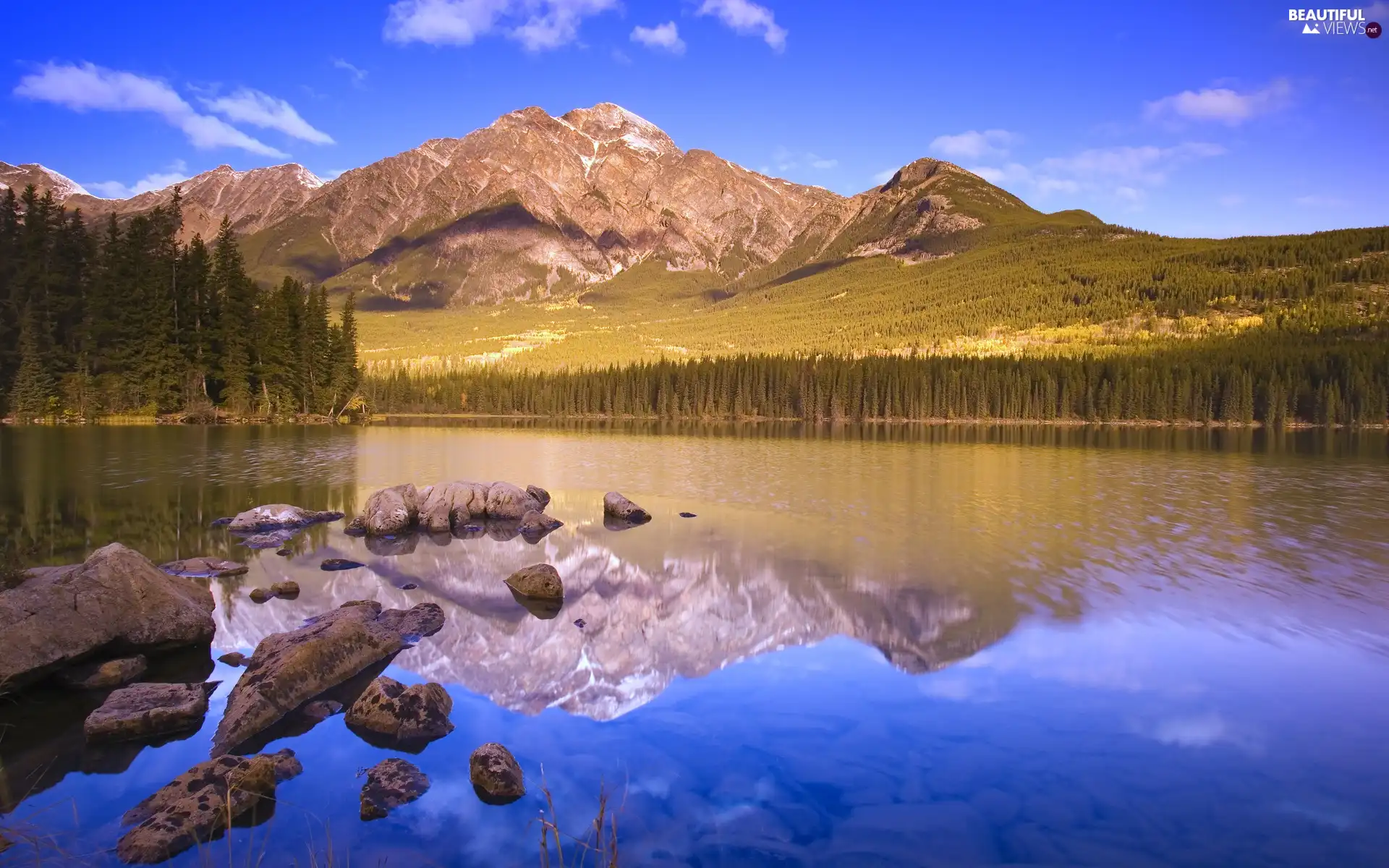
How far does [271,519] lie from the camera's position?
22.7 m

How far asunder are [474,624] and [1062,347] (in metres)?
181

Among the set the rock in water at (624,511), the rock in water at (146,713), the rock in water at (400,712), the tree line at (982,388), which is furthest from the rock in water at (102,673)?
the tree line at (982,388)

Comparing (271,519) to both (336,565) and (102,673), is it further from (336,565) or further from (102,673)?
(102,673)

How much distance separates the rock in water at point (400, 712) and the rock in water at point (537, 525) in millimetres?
12626

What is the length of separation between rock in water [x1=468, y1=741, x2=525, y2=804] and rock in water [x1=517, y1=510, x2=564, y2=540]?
14279mm

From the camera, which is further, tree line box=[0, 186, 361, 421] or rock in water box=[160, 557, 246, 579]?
tree line box=[0, 186, 361, 421]

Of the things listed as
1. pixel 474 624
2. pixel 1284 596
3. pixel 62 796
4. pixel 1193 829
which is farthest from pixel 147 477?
pixel 1284 596

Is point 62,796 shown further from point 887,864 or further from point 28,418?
point 28,418

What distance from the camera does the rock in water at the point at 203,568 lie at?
16.4 meters

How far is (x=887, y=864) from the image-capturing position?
→ 6621 millimetres

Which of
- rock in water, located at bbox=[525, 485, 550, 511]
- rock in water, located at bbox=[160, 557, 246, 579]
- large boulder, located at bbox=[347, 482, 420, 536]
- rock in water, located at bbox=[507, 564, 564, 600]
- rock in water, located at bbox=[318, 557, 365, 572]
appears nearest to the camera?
rock in water, located at bbox=[507, 564, 564, 600]

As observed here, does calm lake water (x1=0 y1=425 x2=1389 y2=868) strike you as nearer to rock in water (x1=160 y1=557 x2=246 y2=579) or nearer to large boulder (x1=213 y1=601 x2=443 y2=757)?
large boulder (x1=213 y1=601 x2=443 y2=757)

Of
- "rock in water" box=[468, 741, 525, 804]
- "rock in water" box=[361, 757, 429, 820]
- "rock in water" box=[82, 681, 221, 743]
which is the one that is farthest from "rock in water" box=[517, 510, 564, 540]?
"rock in water" box=[468, 741, 525, 804]

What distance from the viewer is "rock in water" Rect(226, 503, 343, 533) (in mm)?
22188
